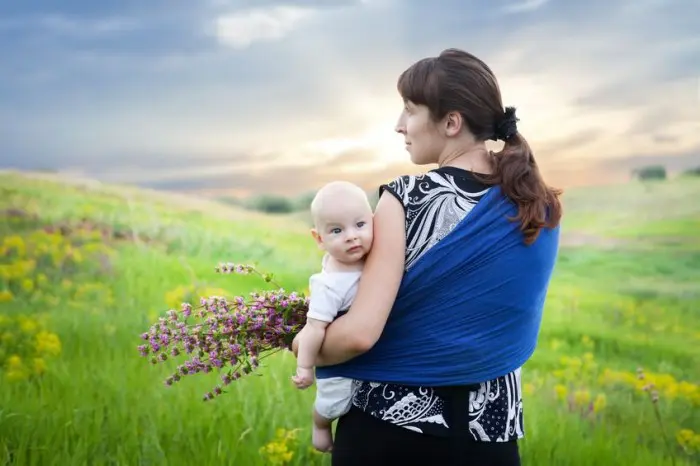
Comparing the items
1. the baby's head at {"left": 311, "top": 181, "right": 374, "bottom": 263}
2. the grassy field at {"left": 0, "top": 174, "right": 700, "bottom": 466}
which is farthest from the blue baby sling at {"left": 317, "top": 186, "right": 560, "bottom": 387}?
the grassy field at {"left": 0, "top": 174, "right": 700, "bottom": 466}

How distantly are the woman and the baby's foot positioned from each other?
0.10 m

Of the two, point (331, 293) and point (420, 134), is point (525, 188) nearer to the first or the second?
point (420, 134)

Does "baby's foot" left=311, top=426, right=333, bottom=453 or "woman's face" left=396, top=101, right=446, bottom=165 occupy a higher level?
"woman's face" left=396, top=101, right=446, bottom=165

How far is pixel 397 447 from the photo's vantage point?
1.61 metres

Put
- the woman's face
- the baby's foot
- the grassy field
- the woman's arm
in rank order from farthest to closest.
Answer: the grassy field < the baby's foot < the woman's face < the woman's arm

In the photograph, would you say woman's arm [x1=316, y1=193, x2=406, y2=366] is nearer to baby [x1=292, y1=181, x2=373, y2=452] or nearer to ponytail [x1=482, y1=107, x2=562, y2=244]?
baby [x1=292, y1=181, x2=373, y2=452]

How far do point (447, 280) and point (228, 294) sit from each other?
10.1ft

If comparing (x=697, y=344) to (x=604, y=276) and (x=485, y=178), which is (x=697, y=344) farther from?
(x=485, y=178)

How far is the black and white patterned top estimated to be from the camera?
1.57m

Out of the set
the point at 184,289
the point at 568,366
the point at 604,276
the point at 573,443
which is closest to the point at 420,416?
the point at 573,443

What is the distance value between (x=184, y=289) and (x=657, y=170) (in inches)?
106

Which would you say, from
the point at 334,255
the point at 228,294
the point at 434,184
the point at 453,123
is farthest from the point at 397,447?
the point at 228,294

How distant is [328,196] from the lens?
63.5 inches

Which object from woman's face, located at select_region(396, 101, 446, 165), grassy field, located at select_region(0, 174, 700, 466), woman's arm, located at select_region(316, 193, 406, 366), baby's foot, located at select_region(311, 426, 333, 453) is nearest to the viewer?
woman's arm, located at select_region(316, 193, 406, 366)
